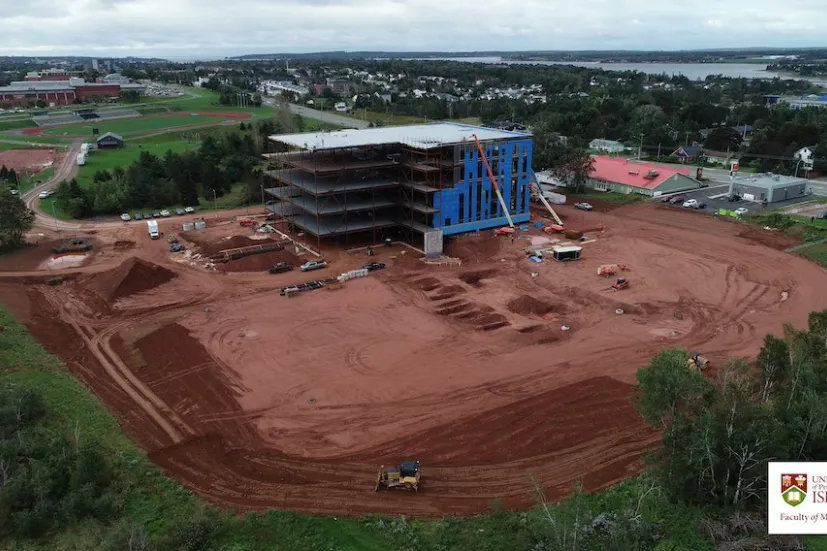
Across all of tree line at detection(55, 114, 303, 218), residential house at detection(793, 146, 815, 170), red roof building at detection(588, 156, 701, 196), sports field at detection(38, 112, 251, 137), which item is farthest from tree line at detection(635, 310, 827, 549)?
sports field at detection(38, 112, 251, 137)

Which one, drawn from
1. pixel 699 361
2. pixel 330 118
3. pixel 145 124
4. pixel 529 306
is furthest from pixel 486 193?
pixel 145 124

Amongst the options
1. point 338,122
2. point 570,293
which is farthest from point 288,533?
point 338,122

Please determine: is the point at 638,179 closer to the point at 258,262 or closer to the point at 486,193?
the point at 486,193

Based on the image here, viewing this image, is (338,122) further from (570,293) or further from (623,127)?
(570,293)

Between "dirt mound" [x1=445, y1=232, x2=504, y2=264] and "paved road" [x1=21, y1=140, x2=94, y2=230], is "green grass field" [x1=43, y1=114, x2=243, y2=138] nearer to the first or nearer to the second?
"paved road" [x1=21, y1=140, x2=94, y2=230]

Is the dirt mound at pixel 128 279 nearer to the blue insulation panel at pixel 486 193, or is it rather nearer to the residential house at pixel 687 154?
the blue insulation panel at pixel 486 193

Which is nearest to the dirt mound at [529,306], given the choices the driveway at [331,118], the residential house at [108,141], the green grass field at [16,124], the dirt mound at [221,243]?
the dirt mound at [221,243]
